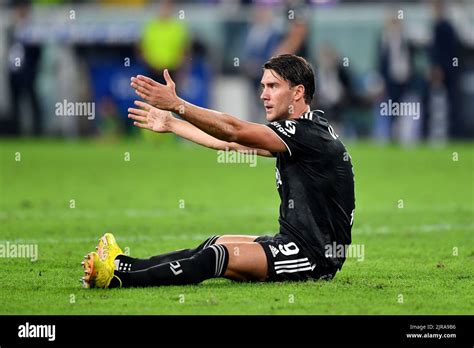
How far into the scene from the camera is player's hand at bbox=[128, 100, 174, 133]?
→ 8.51 metres

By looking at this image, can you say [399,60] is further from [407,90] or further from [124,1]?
[124,1]

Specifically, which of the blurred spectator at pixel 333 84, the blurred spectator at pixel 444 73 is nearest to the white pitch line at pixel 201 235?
the blurred spectator at pixel 444 73

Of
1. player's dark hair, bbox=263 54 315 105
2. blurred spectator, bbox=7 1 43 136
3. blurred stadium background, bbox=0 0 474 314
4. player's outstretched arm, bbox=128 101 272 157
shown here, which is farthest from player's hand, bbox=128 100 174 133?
blurred spectator, bbox=7 1 43 136

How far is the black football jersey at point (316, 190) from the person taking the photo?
845cm

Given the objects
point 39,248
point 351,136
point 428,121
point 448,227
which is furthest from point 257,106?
→ point 39,248

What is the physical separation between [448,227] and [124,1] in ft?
65.7

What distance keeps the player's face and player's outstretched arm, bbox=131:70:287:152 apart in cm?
57

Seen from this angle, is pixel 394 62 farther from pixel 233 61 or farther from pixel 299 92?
pixel 299 92

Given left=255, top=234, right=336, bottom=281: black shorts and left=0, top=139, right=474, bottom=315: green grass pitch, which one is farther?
left=255, top=234, right=336, bottom=281: black shorts

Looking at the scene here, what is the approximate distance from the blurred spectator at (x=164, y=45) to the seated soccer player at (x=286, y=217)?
1765cm

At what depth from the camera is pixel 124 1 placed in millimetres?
31375

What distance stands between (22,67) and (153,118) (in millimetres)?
19246

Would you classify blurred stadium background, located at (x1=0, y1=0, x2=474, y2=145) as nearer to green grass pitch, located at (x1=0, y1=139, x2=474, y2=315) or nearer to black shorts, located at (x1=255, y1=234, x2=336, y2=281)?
green grass pitch, located at (x1=0, y1=139, x2=474, y2=315)

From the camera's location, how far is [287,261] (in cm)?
847
